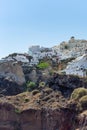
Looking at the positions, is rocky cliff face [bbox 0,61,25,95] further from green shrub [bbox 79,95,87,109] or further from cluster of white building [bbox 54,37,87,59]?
cluster of white building [bbox 54,37,87,59]

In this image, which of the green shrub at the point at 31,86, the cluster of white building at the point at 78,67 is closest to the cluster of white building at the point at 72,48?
the cluster of white building at the point at 78,67

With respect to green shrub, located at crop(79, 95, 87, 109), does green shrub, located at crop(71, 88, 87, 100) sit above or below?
above

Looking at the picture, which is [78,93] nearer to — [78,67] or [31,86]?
[31,86]

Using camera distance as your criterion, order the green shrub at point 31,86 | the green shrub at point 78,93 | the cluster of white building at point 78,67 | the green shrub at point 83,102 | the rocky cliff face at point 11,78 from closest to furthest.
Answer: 1. the green shrub at point 83,102
2. the green shrub at point 78,93
3. the green shrub at point 31,86
4. the rocky cliff face at point 11,78
5. the cluster of white building at point 78,67

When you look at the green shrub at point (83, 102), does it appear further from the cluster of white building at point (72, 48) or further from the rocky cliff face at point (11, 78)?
the cluster of white building at point (72, 48)

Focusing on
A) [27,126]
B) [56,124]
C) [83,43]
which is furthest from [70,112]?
[83,43]

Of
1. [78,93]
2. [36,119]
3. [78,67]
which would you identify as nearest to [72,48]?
[78,67]

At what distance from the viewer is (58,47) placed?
140 meters

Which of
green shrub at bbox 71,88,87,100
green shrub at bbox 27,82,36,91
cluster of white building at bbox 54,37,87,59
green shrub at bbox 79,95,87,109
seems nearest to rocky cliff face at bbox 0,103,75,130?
green shrub at bbox 79,95,87,109

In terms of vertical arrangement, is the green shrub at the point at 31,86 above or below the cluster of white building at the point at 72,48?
below

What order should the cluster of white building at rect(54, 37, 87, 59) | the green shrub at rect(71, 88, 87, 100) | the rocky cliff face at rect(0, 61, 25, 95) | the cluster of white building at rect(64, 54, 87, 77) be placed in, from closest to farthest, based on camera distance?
the green shrub at rect(71, 88, 87, 100) → the rocky cliff face at rect(0, 61, 25, 95) → the cluster of white building at rect(64, 54, 87, 77) → the cluster of white building at rect(54, 37, 87, 59)

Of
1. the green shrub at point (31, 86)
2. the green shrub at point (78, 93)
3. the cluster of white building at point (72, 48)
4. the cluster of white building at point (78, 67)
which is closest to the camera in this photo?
the green shrub at point (78, 93)

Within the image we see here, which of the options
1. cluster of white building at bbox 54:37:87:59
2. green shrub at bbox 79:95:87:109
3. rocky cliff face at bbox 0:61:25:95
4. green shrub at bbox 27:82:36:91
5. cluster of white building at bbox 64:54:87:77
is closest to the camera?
green shrub at bbox 79:95:87:109

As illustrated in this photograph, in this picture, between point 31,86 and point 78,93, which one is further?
point 31,86
